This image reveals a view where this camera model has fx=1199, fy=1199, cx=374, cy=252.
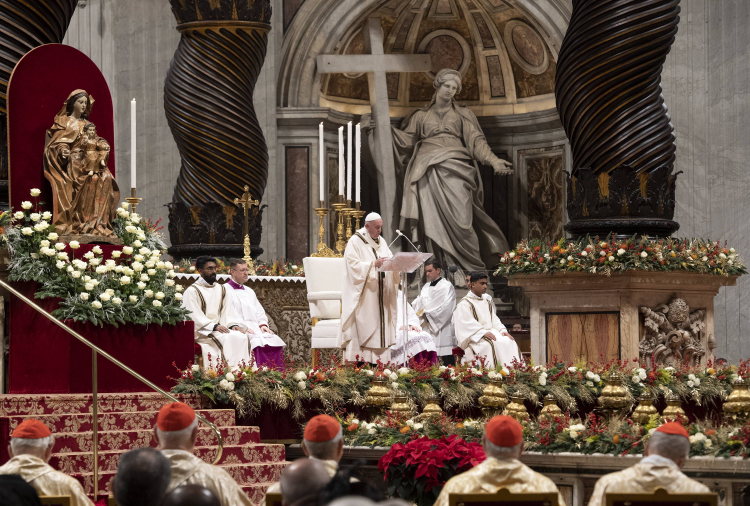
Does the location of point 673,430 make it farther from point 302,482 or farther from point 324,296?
point 324,296

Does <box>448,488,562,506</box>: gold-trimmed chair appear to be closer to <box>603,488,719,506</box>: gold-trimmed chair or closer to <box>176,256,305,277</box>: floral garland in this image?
<box>603,488,719,506</box>: gold-trimmed chair

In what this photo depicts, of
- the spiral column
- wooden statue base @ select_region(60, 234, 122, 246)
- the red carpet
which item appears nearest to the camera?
the red carpet

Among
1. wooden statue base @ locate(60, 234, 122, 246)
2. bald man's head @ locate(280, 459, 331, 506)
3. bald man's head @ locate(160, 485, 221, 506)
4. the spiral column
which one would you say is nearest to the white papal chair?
the spiral column

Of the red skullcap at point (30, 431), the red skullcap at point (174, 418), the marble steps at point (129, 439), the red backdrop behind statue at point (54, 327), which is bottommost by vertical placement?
the marble steps at point (129, 439)

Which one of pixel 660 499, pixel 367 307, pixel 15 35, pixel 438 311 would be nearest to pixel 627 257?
pixel 367 307

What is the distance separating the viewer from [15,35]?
9.00 meters

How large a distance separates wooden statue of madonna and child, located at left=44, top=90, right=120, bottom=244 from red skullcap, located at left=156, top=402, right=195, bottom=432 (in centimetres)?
424

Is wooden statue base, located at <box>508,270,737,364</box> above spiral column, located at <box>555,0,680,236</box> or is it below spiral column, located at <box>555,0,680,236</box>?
below

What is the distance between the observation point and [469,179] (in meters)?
17.0

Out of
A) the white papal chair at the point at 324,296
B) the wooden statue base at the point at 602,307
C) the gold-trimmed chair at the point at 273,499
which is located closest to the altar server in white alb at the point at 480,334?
the wooden statue base at the point at 602,307

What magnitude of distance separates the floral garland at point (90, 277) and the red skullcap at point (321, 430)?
3892mm

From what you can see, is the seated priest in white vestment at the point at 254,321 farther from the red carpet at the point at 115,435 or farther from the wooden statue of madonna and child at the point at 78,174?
the red carpet at the point at 115,435

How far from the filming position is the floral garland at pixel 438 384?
8133 millimetres

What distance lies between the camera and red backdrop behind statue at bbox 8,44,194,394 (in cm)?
799
